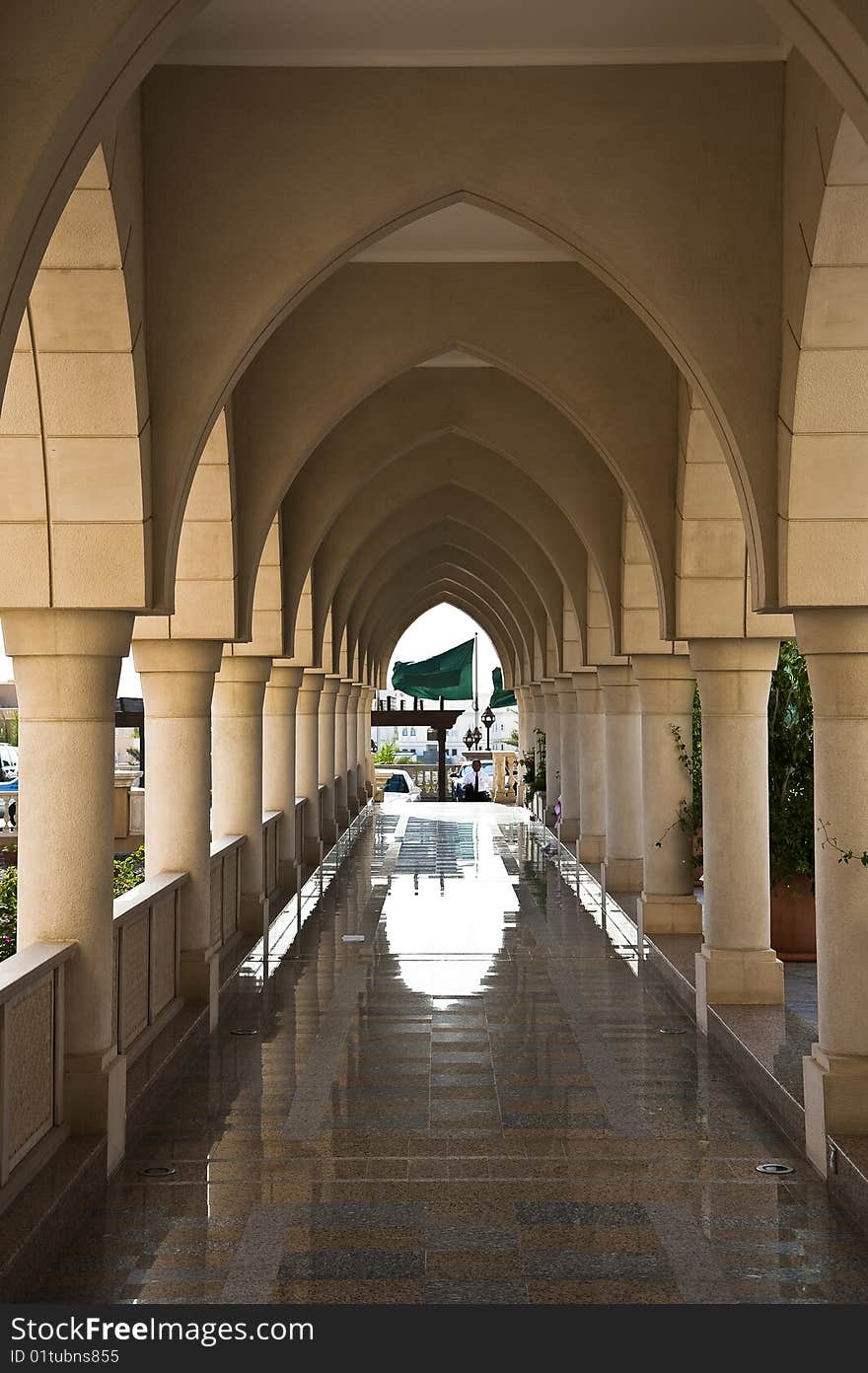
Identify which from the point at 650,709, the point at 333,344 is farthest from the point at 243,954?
the point at 333,344

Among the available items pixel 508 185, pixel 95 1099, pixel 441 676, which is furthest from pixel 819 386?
pixel 441 676

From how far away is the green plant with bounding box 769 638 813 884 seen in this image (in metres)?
11.1

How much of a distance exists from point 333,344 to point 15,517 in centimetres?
377

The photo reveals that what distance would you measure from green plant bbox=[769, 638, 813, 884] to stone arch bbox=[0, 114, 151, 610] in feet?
19.2

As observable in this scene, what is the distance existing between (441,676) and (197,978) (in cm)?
3616

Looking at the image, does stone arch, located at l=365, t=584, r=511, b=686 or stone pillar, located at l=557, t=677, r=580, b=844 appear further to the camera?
stone arch, located at l=365, t=584, r=511, b=686

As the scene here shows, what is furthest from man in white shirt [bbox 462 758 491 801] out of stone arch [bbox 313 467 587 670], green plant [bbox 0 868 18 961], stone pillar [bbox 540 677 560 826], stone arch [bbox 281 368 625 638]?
green plant [bbox 0 868 18 961]

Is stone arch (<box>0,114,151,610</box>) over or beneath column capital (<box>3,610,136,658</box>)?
over

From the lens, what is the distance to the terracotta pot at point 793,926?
37.7 feet

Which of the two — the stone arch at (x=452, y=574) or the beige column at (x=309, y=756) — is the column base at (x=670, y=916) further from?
→ the stone arch at (x=452, y=574)

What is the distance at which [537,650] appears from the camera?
2623 centimetres

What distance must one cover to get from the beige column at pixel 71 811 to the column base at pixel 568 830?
14950 millimetres

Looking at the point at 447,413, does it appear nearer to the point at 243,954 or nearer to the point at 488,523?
the point at 243,954

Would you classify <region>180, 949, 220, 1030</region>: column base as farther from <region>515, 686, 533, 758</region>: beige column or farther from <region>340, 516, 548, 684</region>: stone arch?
<region>515, 686, 533, 758</region>: beige column
